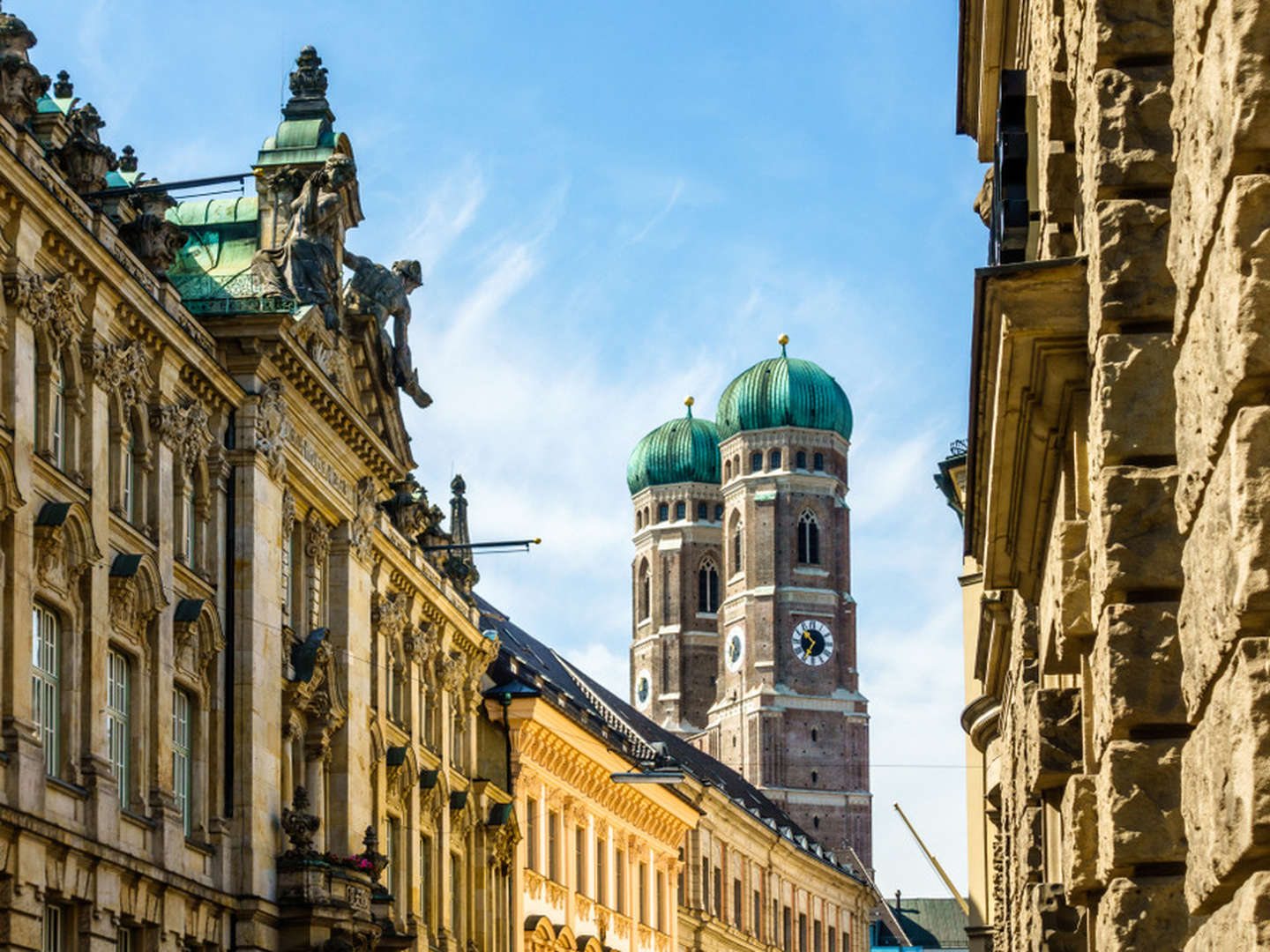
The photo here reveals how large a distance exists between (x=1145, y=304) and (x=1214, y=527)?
218cm

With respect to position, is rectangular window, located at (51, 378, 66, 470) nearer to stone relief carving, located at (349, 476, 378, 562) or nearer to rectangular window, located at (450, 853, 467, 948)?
stone relief carving, located at (349, 476, 378, 562)

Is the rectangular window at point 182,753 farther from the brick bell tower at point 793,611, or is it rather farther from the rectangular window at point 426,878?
the brick bell tower at point 793,611

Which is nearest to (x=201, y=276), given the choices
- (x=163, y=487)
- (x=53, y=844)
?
(x=163, y=487)

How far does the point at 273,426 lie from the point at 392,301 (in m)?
6.77

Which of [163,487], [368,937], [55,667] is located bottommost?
[368,937]

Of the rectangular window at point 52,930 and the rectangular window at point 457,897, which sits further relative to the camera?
the rectangular window at point 457,897

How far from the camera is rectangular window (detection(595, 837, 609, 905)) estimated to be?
61.6 metres

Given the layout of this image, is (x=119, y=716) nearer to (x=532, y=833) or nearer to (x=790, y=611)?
(x=532, y=833)

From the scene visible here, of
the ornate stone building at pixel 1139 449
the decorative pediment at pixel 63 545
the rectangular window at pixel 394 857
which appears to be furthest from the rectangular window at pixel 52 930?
the rectangular window at pixel 394 857

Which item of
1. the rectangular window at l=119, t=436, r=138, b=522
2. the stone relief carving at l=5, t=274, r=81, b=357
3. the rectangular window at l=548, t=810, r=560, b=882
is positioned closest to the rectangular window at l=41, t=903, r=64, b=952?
the rectangular window at l=119, t=436, r=138, b=522

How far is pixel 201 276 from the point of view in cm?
3691

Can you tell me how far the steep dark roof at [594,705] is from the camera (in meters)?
56.0

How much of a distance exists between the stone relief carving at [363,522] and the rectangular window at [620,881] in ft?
79.5

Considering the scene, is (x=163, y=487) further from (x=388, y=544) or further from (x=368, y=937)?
(x=388, y=544)
